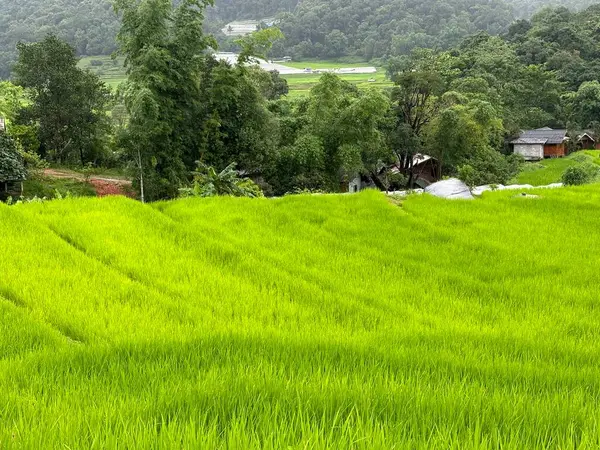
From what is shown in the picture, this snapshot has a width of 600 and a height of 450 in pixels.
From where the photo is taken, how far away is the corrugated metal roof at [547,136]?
36.7 meters

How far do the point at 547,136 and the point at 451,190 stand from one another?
31010 mm

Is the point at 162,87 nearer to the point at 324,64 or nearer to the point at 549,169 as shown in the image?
the point at 549,169

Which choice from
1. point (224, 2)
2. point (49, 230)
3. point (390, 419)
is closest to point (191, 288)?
point (49, 230)

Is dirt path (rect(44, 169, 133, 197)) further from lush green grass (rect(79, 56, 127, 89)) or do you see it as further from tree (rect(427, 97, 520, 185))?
lush green grass (rect(79, 56, 127, 89))

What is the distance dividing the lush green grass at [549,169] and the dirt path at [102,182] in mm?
18585

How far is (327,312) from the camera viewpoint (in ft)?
15.1

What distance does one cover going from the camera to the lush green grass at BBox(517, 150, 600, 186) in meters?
27.2

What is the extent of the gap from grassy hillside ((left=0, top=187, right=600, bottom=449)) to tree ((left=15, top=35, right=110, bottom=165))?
2121 centimetres

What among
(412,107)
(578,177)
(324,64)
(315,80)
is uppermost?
(324,64)

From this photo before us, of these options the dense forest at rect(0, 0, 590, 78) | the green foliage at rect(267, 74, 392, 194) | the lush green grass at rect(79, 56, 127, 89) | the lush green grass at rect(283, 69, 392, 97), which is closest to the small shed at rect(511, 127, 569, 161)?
the green foliage at rect(267, 74, 392, 194)

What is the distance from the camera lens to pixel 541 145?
36.5 metres

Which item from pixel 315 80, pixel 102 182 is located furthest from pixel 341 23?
pixel 102 182

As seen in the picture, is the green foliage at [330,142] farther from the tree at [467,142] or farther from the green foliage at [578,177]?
the green foliage at [578,177]

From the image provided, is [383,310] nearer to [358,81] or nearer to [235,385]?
[235,385]
